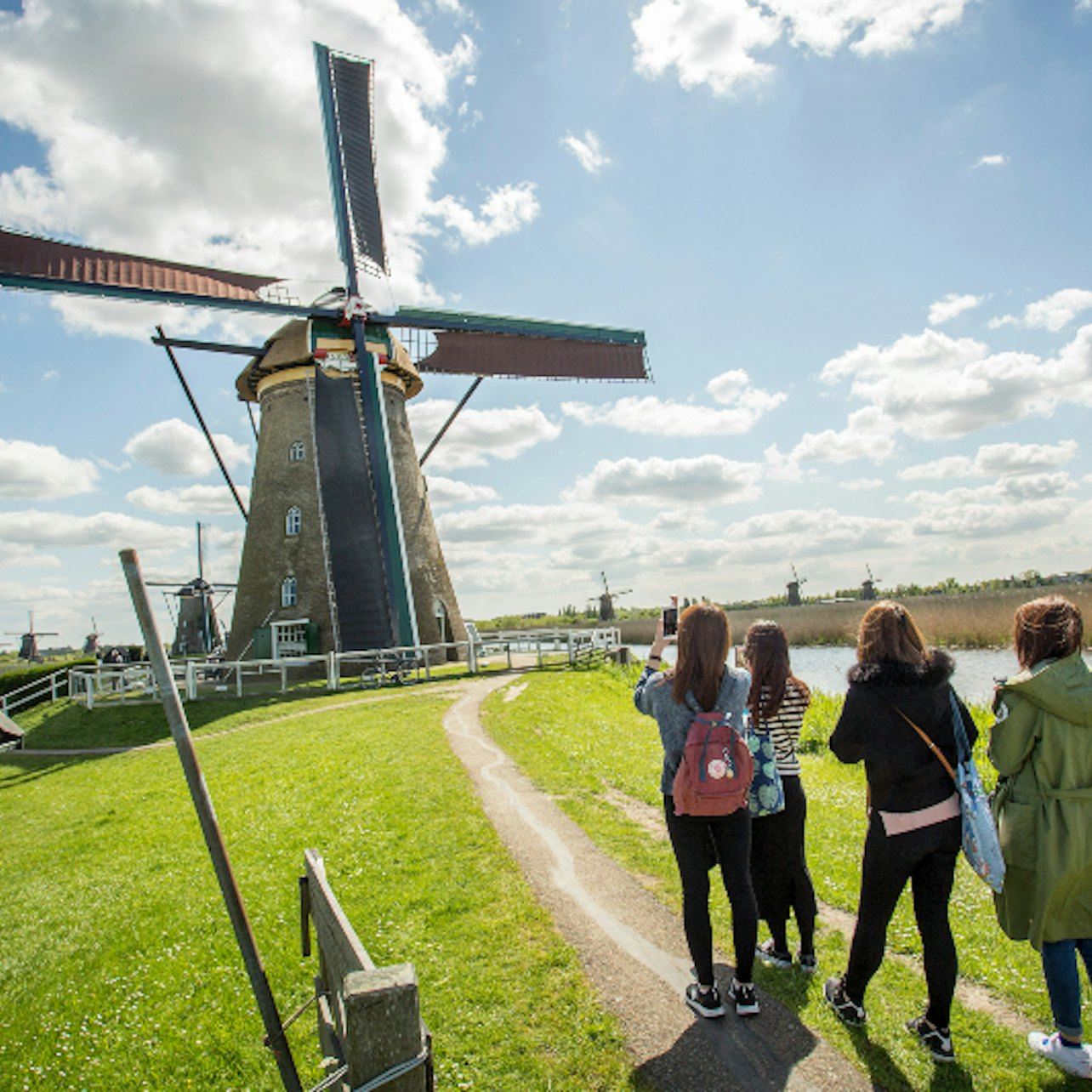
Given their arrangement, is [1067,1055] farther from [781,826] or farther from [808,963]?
[781,826]

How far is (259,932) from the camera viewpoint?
17.0 feet

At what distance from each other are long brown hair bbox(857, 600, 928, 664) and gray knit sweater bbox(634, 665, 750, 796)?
619mm

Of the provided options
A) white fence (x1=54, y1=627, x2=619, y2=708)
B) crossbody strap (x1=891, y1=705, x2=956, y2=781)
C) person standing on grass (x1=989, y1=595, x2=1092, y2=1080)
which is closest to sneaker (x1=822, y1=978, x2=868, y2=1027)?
person standing on grass (x1=989, y1=595, x2=1092, y2=1080)

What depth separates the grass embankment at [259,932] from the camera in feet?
12.8

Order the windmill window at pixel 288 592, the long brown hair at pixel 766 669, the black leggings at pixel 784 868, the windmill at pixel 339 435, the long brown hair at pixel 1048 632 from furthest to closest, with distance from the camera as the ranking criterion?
the windmill window at pixel 288 592, the windmill at pixel 339 435, the black leggings at pixel 784 868, the long brown hair at pixel 766 669, the long brown hair at pixel 1048 632

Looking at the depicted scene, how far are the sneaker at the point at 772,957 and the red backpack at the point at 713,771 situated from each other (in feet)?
4.43

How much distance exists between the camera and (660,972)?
436 centimetres

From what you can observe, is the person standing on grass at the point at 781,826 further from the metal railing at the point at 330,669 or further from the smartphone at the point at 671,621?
the metal railing at the point at 330,669

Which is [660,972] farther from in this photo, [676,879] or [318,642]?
[318,642]

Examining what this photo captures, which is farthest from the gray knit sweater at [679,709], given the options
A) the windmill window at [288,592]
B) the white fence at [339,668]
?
the windmill window at [288,592]

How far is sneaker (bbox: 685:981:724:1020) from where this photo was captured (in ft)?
12.6

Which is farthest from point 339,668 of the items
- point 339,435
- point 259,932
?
point 259,932

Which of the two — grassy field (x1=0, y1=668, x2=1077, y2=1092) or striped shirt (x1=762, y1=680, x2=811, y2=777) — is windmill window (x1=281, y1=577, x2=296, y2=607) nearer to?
grassy field (x1=0, y1=668, x2=1077, y2=1092)

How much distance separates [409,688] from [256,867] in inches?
460
